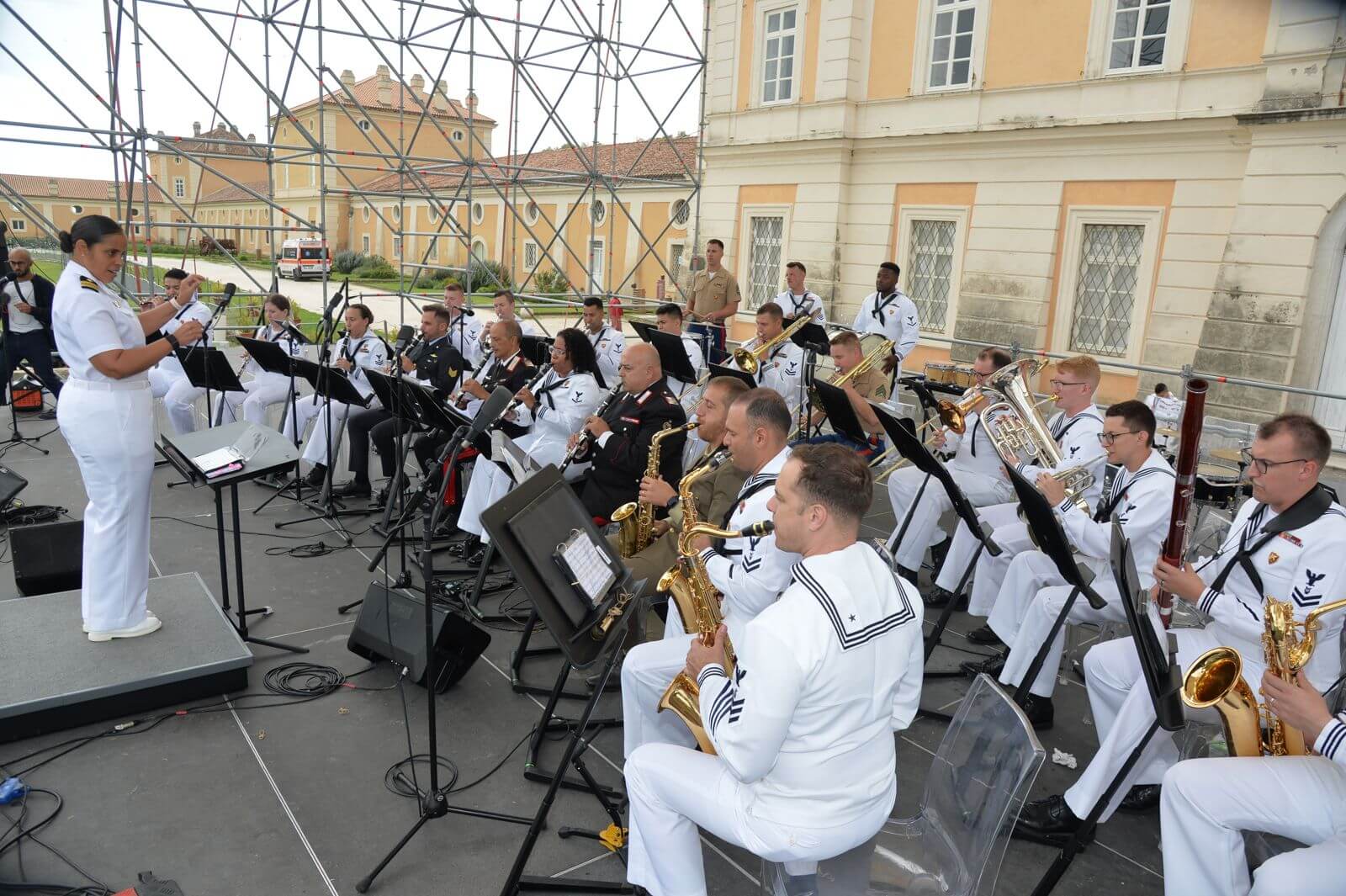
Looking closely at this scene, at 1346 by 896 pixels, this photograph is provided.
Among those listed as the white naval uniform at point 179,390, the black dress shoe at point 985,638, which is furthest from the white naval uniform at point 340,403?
the black dress shoe at point 985,638

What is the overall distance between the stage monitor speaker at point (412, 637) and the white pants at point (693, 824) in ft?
5.96

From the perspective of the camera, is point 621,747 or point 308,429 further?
point 308,429

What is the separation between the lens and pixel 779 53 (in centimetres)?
1675

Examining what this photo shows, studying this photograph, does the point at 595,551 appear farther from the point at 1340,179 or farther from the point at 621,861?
the point at 1340,179

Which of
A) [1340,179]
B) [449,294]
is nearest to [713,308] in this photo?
[449,294]

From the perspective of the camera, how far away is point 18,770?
3.74 meters

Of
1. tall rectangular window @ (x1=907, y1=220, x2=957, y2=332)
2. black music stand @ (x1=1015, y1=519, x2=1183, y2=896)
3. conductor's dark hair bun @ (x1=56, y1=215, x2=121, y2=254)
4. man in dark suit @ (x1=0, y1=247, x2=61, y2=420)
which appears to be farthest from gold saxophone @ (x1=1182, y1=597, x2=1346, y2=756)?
tall rectangular window @ (x1=907, y1=220, x2=957, y2=332)

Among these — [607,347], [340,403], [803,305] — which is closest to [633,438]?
[340,403]

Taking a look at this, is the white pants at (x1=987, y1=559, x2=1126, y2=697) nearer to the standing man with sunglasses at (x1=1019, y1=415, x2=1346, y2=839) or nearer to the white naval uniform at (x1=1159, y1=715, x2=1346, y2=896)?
the standing man with sunglasses at (x1=1019, y1=415, x2=1346, y2=839)

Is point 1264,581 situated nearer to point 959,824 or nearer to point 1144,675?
point 1144,675

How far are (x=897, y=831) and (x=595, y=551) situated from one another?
4.38 ft

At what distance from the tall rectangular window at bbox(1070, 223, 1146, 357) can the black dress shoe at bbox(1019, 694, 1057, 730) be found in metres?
10.2

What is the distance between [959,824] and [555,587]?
1.40 metres

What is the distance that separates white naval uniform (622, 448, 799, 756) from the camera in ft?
10.8
